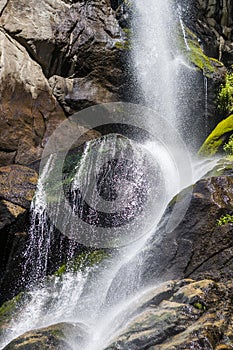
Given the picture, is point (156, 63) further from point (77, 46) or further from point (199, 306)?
point (199, 306)

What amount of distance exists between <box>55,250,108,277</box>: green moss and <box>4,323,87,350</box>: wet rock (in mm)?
2786

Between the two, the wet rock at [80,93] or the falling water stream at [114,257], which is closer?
the falling water stream at [114,257]

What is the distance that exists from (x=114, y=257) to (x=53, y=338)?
3.20 meters

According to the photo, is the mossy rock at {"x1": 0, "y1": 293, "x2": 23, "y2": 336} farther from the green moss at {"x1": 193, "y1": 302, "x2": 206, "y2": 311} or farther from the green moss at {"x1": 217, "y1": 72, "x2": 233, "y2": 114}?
the green moss at {"x1": 217, "y1": 72, "x2": 233, "y2": 114}

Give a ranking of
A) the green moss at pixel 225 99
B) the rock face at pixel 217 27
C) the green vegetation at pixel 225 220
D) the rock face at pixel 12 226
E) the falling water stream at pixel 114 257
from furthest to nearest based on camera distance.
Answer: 1. the rock face at pixel 217 27
2. the green moss at pixel 225 99
3. the rock face at pixel 12 226
4. the falling water stream at pixel 114 257
5. the green vegetation at pixel 225 220

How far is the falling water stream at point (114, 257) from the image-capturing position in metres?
6.02

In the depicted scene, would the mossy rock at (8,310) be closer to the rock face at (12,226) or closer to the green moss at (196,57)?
the rock face at (12,226)

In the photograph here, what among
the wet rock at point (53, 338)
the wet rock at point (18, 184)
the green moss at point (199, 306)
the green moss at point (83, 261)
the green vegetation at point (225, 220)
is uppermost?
the wet rock at point (18, 184)

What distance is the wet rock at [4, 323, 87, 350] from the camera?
5.27 metres

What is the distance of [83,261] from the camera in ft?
28.6

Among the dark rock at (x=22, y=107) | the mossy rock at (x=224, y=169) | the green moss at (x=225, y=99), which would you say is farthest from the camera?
the green moss at (x=225, y=99)

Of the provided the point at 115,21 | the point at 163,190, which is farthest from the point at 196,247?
the point at 115,21

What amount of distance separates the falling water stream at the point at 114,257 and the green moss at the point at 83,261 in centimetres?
13

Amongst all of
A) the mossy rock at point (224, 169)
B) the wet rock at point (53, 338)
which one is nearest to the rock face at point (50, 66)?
the mossy rock at point (224, 169)
